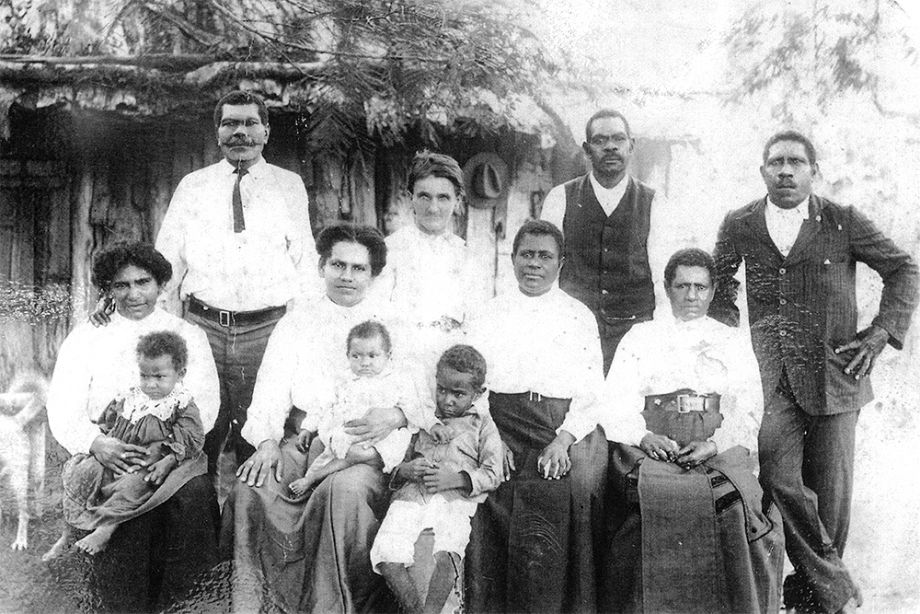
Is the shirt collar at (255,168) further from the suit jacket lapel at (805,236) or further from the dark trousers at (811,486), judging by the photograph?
the dark trousers at (811,486)

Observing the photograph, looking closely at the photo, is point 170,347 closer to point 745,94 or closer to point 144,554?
point 144,554

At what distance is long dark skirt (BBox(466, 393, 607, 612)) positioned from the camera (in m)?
3.38

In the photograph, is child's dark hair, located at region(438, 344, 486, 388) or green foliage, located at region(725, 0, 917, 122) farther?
green foliage, located at region(725, 0, 917, 122)

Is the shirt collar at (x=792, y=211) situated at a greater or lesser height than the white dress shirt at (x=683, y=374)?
greater

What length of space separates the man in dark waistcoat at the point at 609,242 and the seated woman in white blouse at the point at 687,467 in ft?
0.27

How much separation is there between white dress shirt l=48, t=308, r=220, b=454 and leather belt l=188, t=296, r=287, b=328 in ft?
0.27

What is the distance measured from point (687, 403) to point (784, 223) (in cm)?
85

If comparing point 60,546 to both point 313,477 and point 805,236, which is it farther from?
point 805,236

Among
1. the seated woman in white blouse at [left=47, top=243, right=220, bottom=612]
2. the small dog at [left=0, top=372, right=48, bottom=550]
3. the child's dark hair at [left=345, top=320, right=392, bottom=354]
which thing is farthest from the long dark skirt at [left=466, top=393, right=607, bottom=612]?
the small dog at [left=0, top=372, right=48, bottom=550]

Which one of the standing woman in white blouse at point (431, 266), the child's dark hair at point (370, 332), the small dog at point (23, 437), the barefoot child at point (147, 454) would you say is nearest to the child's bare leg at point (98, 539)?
the barefoot child at point (147, 454)

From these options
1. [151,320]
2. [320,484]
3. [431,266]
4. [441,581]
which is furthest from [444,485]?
[151,320]

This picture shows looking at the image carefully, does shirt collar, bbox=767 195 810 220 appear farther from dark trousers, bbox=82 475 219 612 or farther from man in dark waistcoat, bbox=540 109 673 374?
dark trousers, bbox=82 475 219 612

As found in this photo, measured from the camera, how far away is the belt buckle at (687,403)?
3.44m

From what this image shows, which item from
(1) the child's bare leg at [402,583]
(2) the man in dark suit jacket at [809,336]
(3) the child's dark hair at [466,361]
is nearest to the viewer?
(1) the child's bare leg at [402,583]
